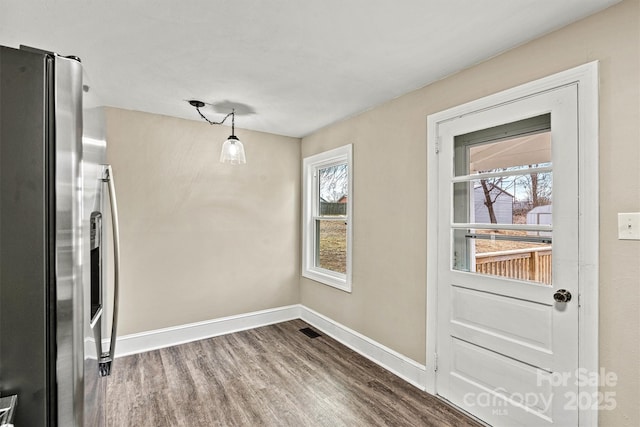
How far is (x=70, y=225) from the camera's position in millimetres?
911

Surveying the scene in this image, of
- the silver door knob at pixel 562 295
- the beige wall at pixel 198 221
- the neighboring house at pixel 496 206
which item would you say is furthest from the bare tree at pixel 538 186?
the beige wall at pixel 198 221

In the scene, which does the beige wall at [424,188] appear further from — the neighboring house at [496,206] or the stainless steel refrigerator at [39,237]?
the stainless steel refrigerator at [39,237]

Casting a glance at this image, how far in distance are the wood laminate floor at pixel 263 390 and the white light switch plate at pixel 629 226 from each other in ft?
4.81

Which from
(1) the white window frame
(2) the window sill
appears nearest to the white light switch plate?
(2) the window sill

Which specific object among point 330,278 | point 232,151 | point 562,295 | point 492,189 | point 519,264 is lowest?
point 330,278

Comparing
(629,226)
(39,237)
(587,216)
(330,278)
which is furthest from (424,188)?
(39,237)

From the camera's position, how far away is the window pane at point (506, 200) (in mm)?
1798

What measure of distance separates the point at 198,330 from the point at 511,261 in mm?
3067

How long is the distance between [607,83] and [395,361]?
2.36m

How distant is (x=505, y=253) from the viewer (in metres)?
1.97

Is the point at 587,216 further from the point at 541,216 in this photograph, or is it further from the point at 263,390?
the point at 263,390

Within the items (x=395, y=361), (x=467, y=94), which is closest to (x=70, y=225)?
(x=467, y=94)

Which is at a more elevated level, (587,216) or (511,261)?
(587,216)

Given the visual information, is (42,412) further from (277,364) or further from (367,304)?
(367,304)
